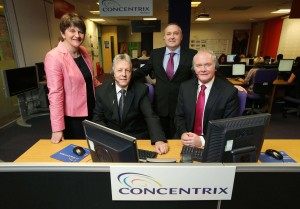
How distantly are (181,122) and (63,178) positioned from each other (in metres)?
1.42

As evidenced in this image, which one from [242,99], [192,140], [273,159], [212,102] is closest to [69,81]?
[192,140]

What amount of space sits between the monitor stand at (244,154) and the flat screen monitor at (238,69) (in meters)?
5.23

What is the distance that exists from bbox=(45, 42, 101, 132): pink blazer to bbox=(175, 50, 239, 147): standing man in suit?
983 mm

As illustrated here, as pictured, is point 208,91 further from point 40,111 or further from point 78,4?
point 78,4

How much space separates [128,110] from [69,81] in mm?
583

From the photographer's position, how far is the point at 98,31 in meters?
12.3

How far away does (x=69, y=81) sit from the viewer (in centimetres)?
183

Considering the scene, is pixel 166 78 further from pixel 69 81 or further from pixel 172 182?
pixel 172 182

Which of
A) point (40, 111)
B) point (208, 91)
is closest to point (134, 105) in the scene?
point (208, 91)

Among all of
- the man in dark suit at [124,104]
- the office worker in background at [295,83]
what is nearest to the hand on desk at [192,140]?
the man in dark suit at [124,104]

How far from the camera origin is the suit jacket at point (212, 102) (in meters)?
1.86

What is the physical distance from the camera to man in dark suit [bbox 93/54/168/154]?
1848mm

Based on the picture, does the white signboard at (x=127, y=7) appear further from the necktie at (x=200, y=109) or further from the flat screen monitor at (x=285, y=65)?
the flat screen monitor at (x=285, y=65)

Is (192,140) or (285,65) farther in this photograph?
(285,65)
